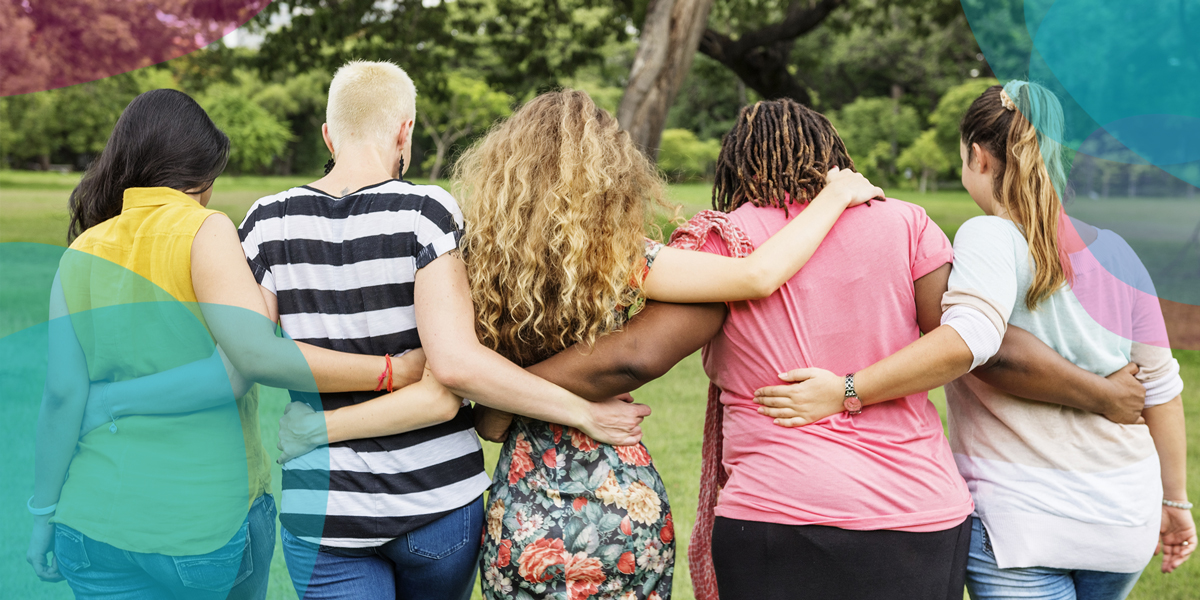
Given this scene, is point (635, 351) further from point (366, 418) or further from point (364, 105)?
point (364, 105)

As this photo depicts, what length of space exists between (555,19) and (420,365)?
11699 mm

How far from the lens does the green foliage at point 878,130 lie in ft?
141

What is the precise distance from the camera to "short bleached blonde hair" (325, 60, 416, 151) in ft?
6.15

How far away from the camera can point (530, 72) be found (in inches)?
499

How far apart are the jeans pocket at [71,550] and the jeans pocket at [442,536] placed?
65 cm

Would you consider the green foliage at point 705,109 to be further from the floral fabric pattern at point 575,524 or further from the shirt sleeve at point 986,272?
the floral fabric pattern at point 575,524

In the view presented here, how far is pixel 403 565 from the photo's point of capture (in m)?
1.90

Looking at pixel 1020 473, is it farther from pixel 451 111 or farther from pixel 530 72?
pixel 451 111

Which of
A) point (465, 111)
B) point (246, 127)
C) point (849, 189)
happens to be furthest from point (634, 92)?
point (465, 111)

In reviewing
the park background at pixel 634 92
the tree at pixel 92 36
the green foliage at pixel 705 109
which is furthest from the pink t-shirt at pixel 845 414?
the green foliage at pixel 705 109

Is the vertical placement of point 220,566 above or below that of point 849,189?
below

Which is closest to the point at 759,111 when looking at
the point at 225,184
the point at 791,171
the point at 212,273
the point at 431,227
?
the point at 791,171

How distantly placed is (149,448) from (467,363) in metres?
0.64

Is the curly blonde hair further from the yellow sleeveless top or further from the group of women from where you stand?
the yellow sleeveless top
